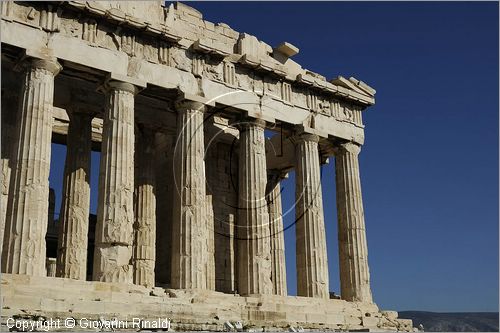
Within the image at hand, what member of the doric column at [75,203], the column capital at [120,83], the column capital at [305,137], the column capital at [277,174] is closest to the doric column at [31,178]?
the column capital at [120,83]

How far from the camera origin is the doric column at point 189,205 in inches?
877

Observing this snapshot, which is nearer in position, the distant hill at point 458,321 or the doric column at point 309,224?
the doric column at point 309,224

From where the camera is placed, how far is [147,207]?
85.3ft

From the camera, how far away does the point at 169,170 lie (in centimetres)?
2914

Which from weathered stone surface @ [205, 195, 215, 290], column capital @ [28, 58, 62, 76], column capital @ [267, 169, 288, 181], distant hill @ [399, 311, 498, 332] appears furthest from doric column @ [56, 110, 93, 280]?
distant hill @ [399, 311, 498, 332]

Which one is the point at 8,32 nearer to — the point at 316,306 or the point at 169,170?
the point at 169,170

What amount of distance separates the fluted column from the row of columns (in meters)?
0.03

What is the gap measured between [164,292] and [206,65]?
359 inches

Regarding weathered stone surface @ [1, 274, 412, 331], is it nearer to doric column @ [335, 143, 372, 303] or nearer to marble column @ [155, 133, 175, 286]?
doric column @ [335, 143, 372, 303]

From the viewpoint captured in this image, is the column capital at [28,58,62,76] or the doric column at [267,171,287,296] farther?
the doric column at [267,171,287,296]

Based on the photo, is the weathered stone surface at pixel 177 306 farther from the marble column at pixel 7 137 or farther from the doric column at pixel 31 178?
the marble column at pixel 7 137

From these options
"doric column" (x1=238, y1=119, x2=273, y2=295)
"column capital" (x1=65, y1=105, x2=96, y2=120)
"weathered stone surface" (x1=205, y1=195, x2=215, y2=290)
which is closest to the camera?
"doric column" (x1=238, y1=119, x2=273, y2=295)

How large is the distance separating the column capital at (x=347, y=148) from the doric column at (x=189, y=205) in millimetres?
7686
